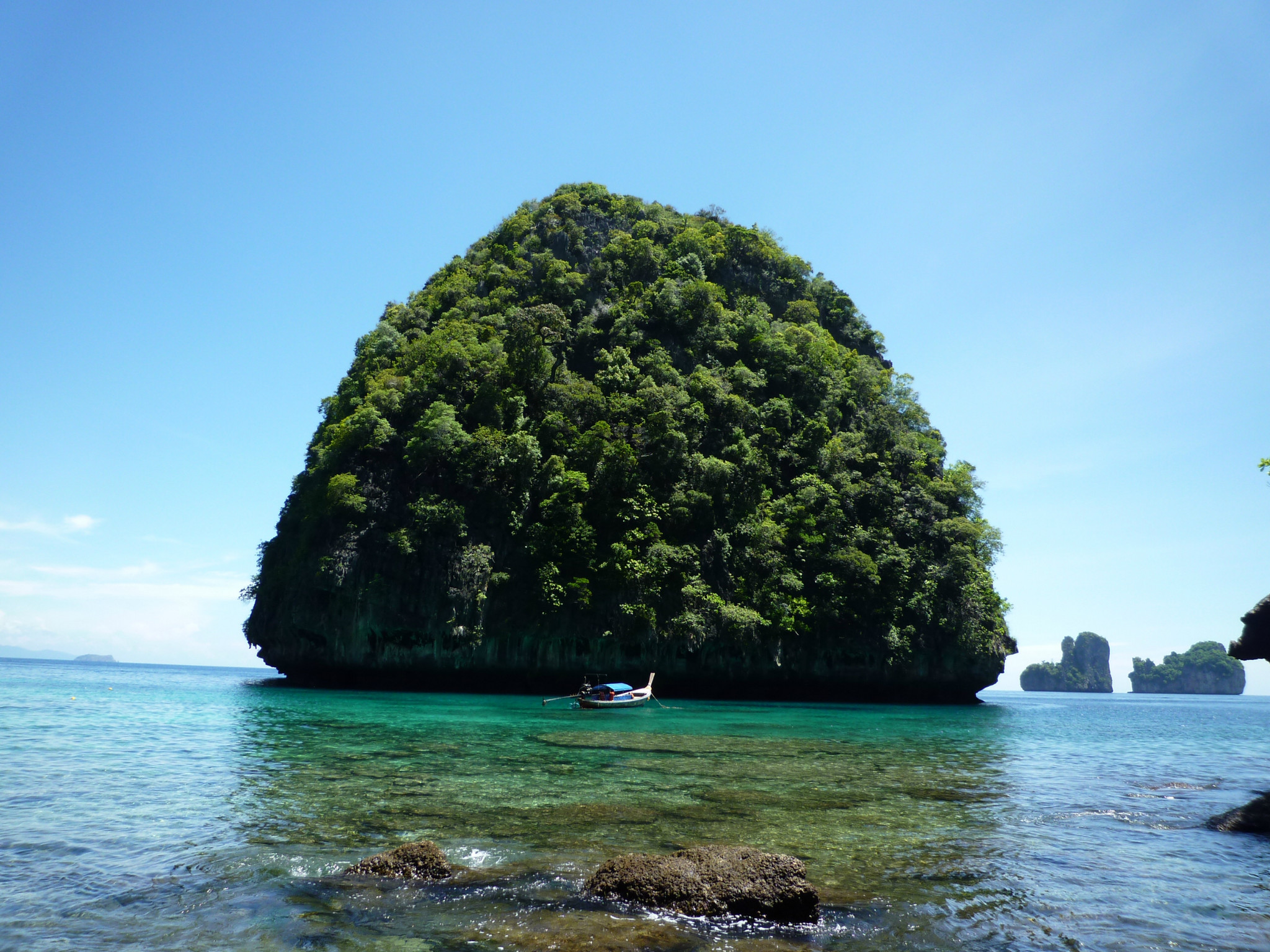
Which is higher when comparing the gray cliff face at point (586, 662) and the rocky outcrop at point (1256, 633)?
the rocky outcrop at point (1256, 633)

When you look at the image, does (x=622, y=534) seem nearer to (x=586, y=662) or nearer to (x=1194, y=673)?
(x=586, y=662)

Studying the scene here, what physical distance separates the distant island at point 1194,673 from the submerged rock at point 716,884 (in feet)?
494

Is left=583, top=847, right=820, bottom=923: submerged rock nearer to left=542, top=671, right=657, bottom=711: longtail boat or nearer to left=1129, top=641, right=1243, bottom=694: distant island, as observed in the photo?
left=542, top=671, right=657, bottom=711: longtail boat

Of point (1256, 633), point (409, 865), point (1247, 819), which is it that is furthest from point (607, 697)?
point (409, 865)

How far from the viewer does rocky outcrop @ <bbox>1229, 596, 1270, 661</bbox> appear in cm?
1306

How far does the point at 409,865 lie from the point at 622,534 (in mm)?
30772

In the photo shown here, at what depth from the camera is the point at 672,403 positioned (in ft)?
134

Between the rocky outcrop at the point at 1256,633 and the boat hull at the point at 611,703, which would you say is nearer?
the rocky outcrop at the point at 1256,633

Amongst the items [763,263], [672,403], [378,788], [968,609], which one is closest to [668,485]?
[672,403]

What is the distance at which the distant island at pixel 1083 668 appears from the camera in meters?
140

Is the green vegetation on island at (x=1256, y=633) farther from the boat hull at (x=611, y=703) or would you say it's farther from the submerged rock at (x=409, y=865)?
the boat hull at (x=611, y=703)

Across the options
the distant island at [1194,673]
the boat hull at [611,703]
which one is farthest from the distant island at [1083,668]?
the boat hull at [611,703]

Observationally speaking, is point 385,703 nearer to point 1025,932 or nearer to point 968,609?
point 1025,932

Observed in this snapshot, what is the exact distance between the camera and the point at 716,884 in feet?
19.3
